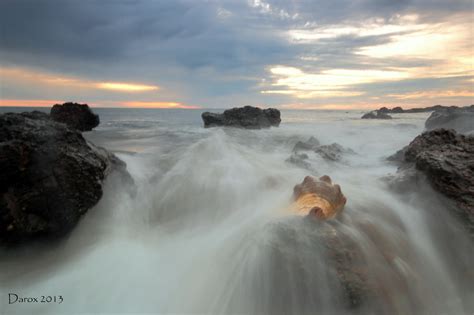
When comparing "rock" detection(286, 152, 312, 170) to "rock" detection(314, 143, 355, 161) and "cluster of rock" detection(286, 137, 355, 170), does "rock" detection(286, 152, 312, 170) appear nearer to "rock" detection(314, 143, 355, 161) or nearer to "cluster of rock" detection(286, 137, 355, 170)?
"cluster of rock" detection(286, 137, 355, 170)

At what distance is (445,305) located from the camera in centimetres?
335

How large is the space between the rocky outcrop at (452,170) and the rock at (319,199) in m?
1.52

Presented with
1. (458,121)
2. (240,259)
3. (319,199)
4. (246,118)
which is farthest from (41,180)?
(246,118)

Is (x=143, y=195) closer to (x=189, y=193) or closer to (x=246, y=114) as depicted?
(x=189, y=193)

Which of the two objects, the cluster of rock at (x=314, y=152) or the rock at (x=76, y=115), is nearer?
the cluster of rock at (x=314, y=152)

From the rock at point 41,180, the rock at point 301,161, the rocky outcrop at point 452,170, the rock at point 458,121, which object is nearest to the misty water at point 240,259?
the rocky outcrop at point 452,170

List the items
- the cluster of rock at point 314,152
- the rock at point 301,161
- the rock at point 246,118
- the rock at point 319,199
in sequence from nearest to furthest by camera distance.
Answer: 1. the rock at point 319,199
2. the rock at point 301,161
3. the cluster of rock at point 314,152
4. the rock at point 246,118

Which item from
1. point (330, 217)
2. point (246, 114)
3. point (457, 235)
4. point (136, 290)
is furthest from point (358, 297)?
point (246, 114)

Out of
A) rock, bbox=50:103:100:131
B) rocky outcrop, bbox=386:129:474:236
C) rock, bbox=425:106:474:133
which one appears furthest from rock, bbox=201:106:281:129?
rocky outcrop, bbox=386:129:474:236

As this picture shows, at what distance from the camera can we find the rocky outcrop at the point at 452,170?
4.13m

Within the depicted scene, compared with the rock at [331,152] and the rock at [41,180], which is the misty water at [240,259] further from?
the rock at [331,152]

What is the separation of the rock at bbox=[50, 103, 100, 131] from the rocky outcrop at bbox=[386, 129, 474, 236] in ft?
75.8

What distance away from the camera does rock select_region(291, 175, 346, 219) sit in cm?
395

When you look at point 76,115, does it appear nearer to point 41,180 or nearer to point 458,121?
point 41,180
